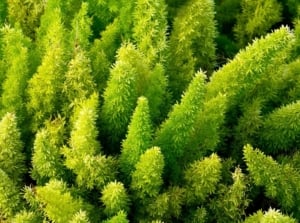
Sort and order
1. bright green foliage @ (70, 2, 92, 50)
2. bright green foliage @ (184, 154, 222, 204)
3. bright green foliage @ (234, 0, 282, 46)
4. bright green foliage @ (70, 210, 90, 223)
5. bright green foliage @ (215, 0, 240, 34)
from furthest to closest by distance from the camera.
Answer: bright green foliage @ (215, 0, 240, 34), bright green foliage @ (234, 0, 282, 46), bright green foliage @ (70, 2, 92, 50), bright green foliage @ (184, 154, 222, 204), bright green foliage @ (70, 210, 90, 223)

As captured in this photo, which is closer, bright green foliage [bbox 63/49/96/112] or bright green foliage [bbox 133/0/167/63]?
bright green foliage [bbox 63/49/96/112]

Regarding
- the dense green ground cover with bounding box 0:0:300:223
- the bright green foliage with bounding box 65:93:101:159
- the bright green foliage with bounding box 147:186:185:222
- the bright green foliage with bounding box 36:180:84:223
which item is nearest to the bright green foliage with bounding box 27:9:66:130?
the dense green ground cover with bounding box 0:0:300:223

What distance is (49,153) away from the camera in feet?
4.31

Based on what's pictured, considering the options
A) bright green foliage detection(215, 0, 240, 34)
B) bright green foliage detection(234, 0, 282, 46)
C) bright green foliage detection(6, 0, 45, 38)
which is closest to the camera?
bright green foliage detection(6, 0, 45, 38)

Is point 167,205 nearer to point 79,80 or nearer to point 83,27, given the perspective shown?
point 79,80

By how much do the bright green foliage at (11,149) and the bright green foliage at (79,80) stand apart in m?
0.15

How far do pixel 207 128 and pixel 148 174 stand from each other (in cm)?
19

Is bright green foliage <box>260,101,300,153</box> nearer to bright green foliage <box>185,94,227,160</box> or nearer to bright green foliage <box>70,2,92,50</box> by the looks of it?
bright green foliage <box>185,94,227,160</box>

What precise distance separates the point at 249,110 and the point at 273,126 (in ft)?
0.22

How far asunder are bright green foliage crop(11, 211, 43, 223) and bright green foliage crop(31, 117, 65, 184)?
0.09m

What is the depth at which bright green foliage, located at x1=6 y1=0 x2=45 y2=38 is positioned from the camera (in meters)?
1.62

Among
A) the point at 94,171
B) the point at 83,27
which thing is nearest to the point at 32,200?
the point at 94,171

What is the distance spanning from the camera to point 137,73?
4.54ft

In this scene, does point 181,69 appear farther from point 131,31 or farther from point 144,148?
point 144,148
